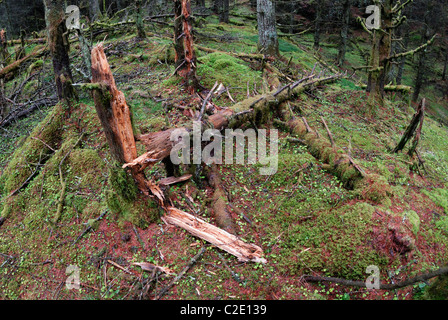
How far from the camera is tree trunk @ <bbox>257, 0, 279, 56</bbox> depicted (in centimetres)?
1004

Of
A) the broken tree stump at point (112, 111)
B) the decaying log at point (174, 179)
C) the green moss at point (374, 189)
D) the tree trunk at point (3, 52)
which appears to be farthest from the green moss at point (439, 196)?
the tree trunk at point (3, 52)

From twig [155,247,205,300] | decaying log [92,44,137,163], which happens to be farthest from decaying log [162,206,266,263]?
decaying log [92,44,137,163]

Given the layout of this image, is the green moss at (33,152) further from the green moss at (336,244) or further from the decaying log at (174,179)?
the green moss at (336,244)

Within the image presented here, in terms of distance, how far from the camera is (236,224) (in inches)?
189

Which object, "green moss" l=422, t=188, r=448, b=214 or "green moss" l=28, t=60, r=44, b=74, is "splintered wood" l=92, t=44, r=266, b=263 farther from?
"green moss" l=28, t=60, r=44, b=74

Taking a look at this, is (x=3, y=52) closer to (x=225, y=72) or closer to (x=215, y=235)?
(x=225, y=72)

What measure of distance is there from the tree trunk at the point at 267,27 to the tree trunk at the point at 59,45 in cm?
636

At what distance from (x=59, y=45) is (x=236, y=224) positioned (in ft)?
18.4

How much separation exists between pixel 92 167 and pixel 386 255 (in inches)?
209

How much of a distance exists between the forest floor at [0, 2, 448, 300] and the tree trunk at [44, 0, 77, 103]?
0.55 m

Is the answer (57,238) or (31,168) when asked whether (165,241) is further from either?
(31,168)

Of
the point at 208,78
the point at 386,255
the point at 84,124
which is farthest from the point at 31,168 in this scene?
the point at 386,255

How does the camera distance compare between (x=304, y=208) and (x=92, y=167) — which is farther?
(x=92, y=167)

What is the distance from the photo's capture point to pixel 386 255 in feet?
13.5
